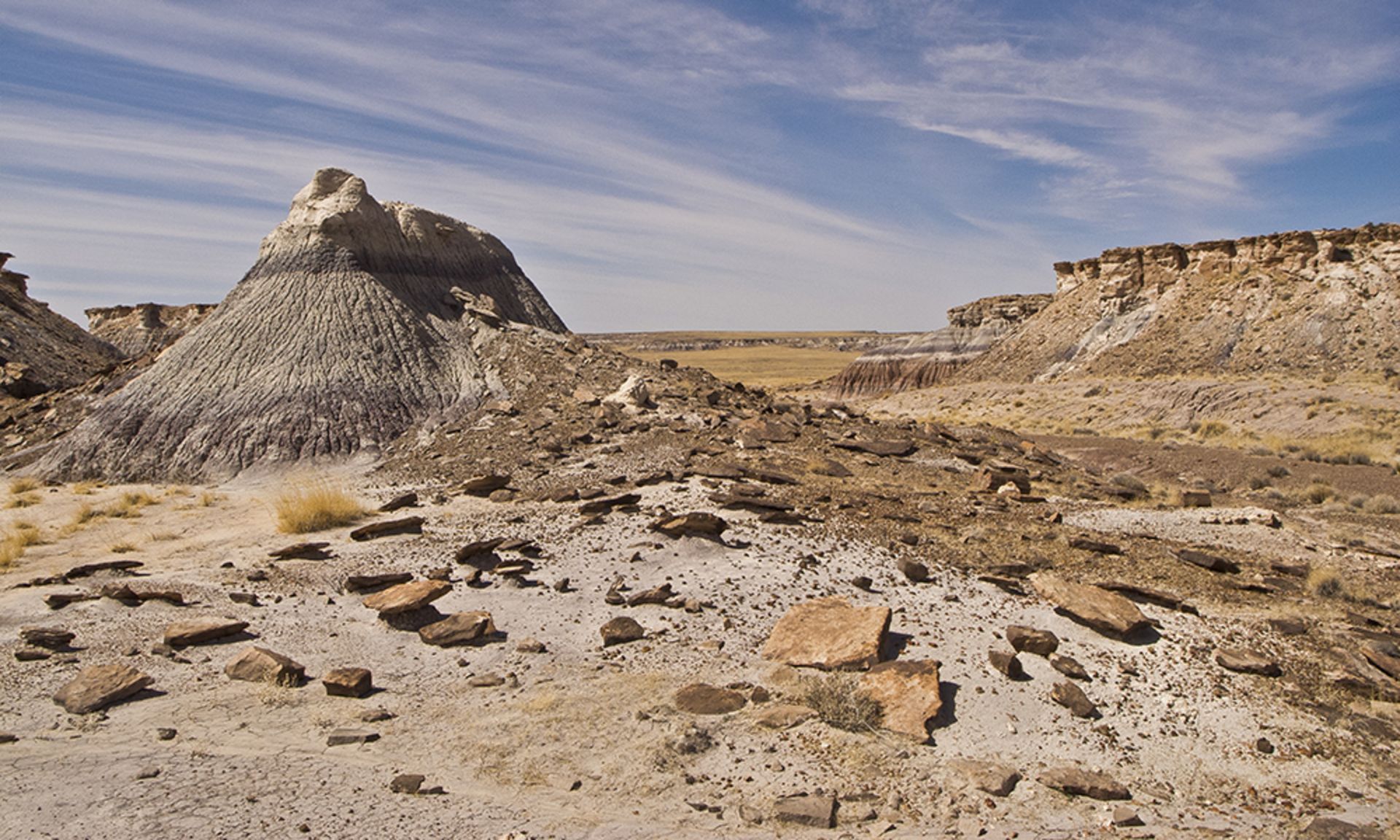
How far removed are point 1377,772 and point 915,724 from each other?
3301 millimetres

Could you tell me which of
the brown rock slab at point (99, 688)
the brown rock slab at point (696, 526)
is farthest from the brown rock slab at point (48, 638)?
the brown rock slab at point (696, 526)

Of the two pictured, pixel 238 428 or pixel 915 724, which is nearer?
pixel 915 724

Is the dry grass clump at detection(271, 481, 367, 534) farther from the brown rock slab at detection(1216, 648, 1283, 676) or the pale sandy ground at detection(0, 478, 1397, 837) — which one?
the brown rock slab at detection(1216, 648, 1283, 676)

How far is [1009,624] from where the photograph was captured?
26.8 feet

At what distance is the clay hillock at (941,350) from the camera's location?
59.1 meters

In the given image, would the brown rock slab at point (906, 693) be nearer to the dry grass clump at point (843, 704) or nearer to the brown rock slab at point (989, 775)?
the dry grass clump at point (843, 704)

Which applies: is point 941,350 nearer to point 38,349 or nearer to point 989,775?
point 38,349

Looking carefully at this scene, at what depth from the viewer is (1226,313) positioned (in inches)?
1682

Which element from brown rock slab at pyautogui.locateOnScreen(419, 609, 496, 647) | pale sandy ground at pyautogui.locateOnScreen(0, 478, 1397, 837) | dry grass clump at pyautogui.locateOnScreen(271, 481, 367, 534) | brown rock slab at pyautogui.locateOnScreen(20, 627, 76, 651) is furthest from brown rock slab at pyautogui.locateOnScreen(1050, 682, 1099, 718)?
dry grass clump at pyautogui.locateOnScreen(271, 481, 367, 534)

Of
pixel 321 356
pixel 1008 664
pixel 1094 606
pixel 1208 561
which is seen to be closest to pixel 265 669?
pixel 1008 664

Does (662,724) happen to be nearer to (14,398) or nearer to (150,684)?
(150,684)

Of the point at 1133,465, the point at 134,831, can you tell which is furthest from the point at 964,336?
the point at 134,831

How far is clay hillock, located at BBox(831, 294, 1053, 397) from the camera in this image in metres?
59.1

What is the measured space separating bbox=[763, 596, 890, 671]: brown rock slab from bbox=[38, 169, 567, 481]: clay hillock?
39.4ft
